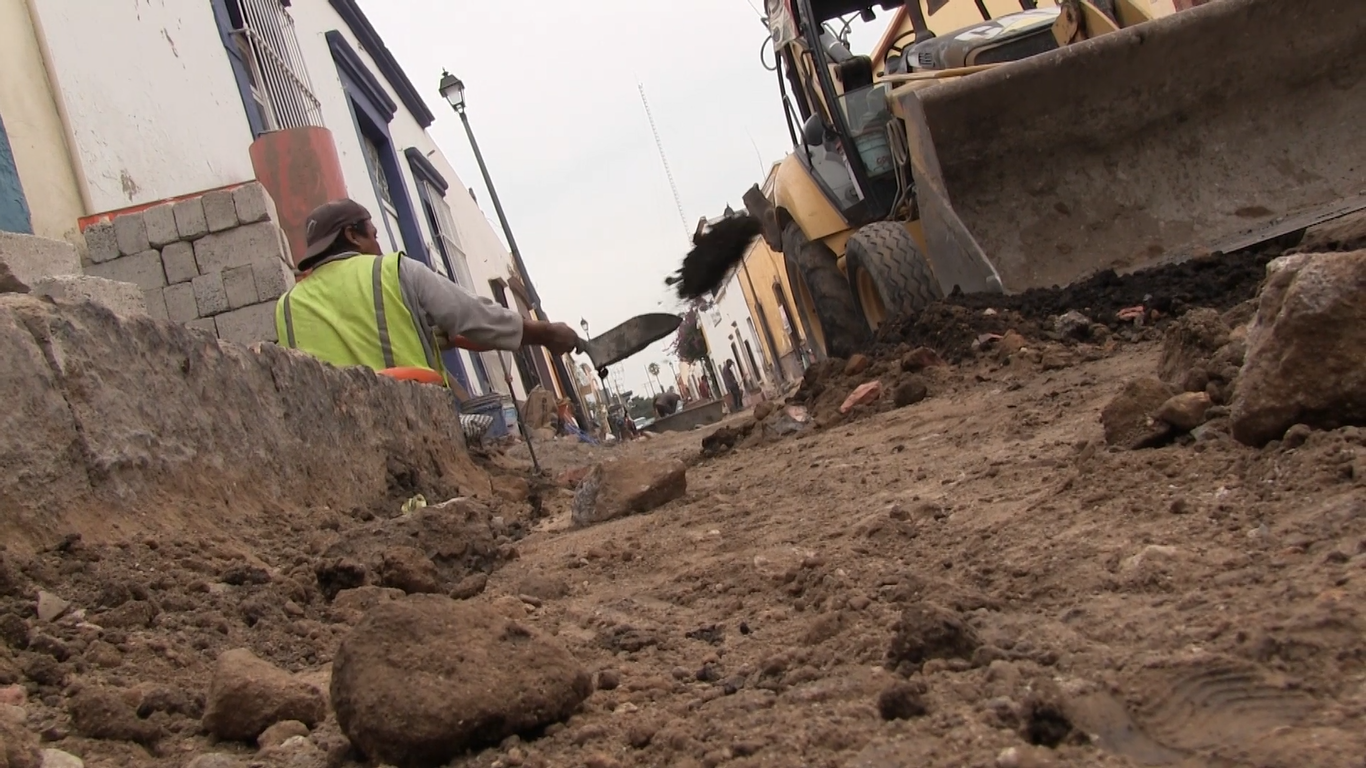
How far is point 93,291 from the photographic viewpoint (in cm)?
380

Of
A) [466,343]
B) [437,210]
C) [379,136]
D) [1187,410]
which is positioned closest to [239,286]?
[466,343]

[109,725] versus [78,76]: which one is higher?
[78,76]

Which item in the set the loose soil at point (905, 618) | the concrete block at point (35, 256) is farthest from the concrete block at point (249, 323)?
the loose soil at point (905, 618)

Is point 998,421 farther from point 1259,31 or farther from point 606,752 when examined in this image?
point 1259,31

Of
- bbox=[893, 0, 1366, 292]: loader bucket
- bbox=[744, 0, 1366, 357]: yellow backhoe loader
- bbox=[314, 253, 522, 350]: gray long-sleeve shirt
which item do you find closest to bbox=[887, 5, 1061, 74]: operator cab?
bbox=[744, 0, 1366, 357]: yellow backhoe loader

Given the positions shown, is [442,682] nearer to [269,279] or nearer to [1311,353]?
[1311,353]

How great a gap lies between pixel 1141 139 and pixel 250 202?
4.88m

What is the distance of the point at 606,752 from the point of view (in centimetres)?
152

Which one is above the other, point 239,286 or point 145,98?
point 145,98

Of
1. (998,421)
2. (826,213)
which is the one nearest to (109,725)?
(998,421)

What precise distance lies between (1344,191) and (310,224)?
15.6 ft

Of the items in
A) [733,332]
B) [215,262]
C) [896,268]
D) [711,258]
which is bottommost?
[896,268]

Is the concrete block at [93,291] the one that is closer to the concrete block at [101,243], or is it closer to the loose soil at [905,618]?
the loose soil at [905,618]

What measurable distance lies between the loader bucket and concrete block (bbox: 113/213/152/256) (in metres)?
4.19
